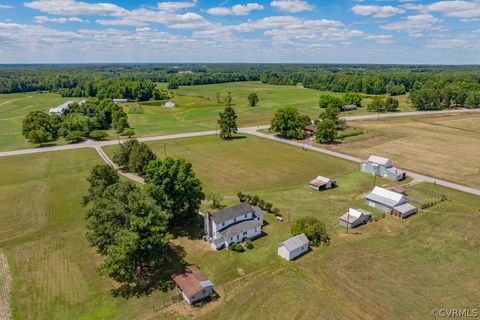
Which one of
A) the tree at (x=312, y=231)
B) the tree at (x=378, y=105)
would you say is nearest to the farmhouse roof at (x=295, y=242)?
the tree at (x=312, y=231)

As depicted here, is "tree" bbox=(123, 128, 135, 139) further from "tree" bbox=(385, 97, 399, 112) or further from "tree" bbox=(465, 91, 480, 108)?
"tree" bbox=(465, 91, 480, 108)

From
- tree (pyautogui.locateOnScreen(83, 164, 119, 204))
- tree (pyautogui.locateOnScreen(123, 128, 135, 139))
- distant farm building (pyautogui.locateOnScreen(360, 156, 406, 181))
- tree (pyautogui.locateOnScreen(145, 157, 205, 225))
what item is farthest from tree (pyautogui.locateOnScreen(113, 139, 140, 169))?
distant farm building (pyautogui.locateOnScreen(360, 156, 406, 181))

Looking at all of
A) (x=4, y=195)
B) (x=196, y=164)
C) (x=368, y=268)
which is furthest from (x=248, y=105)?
(x=368, y=268)

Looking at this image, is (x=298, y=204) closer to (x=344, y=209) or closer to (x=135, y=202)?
(x=344, y=209)

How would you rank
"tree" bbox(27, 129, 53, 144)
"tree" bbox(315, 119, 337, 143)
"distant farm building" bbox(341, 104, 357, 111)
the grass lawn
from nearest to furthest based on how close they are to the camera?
the grass lawn
"tree" bbox(315, 119, 337, 143)
"tree" bbox(27, 129, 53, 144)
"distant farm building" bbox(341, 104, 357, 111)

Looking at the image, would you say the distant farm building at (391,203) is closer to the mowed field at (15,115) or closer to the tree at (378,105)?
the mowed field at (15,115)
